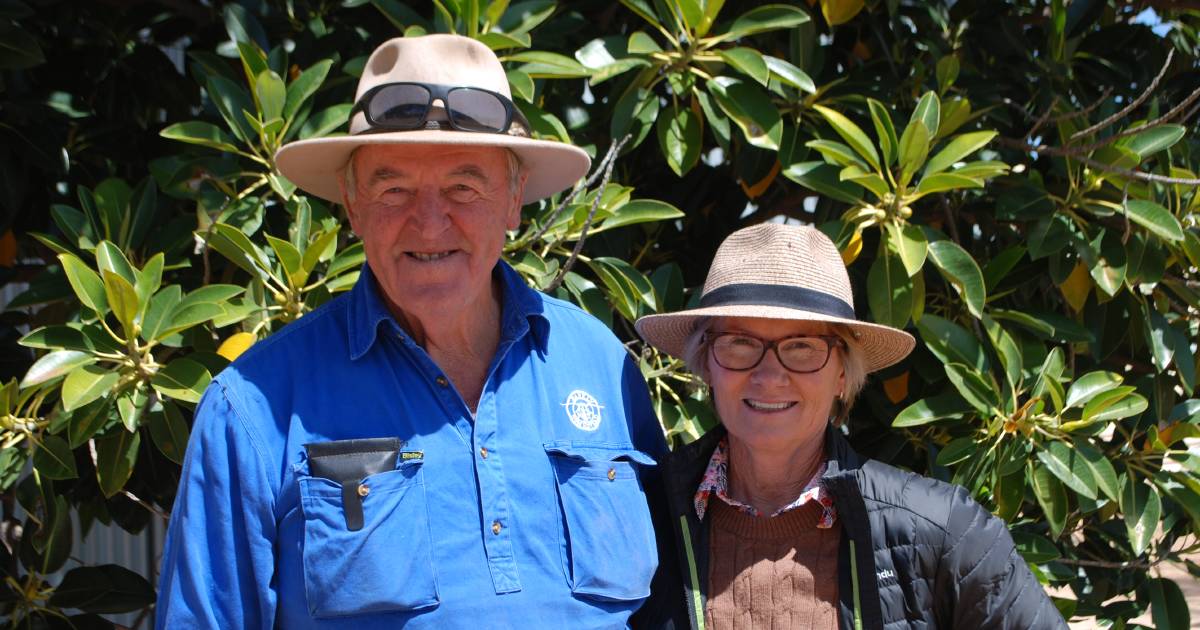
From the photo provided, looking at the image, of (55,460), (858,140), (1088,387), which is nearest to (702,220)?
(858,140)

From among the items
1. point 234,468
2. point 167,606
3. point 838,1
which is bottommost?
point 167,606

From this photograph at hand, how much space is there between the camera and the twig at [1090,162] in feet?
8.39

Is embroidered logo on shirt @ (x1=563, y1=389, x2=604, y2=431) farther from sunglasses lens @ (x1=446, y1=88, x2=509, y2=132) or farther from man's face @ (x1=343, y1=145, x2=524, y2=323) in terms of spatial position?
sunglasses lens @ (x1=446, y1=88, x2=509, y2=132)

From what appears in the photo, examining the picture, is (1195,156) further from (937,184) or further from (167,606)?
(167,606)

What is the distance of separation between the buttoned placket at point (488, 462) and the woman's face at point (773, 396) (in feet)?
1.23

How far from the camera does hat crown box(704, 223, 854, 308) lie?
1.95 meters

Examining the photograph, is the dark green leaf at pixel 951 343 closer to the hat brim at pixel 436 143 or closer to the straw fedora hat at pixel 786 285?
the straw fedora hat at pixel 786 285

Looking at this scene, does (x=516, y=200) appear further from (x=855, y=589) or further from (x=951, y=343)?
(x=951, y=343)

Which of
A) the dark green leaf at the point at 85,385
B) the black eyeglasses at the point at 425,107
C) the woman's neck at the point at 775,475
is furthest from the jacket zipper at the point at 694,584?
the dark green leaf at the point at 85,385

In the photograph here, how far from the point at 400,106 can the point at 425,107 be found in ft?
0.14

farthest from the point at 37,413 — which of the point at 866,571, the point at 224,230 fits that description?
the point at 866,571

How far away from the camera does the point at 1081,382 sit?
2.62 metres

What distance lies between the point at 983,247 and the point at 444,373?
1.68 m

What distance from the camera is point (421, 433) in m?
1.85
